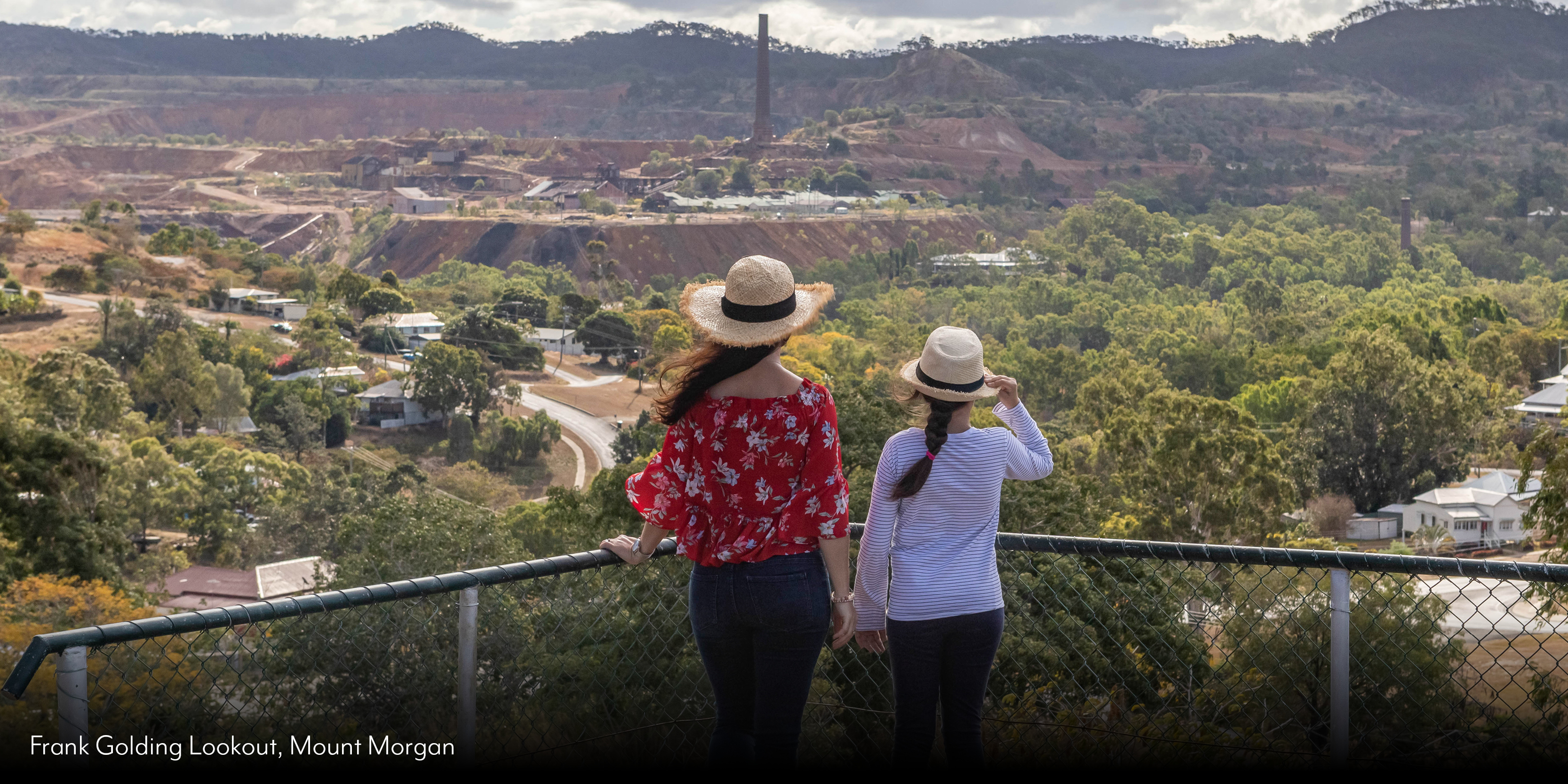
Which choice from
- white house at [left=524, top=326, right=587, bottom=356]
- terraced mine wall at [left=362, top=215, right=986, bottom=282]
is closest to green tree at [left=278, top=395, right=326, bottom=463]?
white house at [left=524, top=326, right=587, bottom=356]

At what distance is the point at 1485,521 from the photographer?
94.1ft

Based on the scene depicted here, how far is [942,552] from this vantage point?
3152mm

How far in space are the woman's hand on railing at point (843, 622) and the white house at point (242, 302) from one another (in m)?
53.0

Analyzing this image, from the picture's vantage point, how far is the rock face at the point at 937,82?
138000 mm

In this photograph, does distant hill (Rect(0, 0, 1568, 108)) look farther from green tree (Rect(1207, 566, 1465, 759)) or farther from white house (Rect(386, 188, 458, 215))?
green tree (Rect(1207, 566, 1465, 759))

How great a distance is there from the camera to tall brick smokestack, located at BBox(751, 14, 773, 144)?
4574 inches

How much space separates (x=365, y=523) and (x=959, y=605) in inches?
733

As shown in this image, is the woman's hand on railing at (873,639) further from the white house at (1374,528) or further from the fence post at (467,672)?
the white house at (1374,528)

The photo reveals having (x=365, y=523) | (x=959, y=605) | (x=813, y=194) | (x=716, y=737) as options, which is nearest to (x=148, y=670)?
(x=716, y=737)

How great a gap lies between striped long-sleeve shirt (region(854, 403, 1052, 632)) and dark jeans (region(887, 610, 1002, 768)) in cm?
4

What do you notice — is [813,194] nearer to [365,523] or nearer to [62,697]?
[365,523]

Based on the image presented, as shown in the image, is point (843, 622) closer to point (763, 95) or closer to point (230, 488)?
point (230, 488)

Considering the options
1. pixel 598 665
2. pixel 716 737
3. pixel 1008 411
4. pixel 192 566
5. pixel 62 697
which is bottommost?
pixel 192 566

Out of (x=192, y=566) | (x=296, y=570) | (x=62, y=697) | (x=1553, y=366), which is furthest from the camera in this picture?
(x=1553, y=366)
